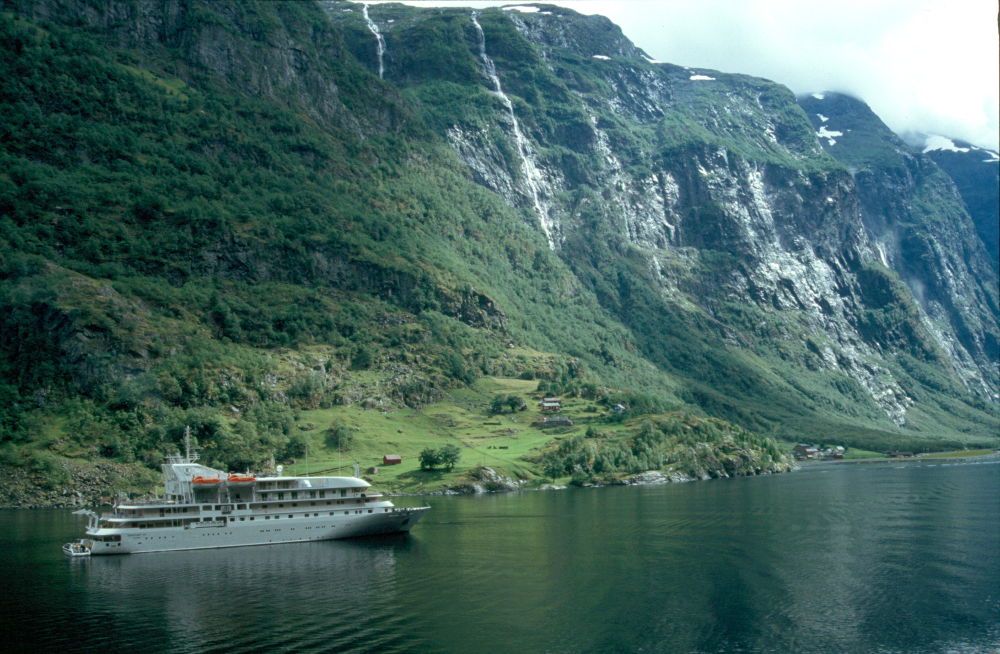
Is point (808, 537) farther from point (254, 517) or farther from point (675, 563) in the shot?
point (254, 517)

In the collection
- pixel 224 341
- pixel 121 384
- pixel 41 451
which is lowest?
pixel 41 451

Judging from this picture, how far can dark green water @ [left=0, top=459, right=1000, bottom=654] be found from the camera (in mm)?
52719

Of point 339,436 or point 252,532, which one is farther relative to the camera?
point 339,436

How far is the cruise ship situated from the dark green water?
291 centimetres

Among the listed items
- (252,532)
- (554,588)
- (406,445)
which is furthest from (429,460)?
(554,588)

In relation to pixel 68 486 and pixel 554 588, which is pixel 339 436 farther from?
pixel 554 588

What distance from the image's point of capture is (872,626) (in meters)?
55.0

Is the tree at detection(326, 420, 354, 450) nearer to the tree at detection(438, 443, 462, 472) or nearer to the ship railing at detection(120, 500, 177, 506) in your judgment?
the tree at detection(438, 443, 462, 472)

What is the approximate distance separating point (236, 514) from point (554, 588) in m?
50.9

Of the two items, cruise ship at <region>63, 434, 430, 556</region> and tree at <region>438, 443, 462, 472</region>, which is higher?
tree at <region>438, 443, 462, 472</region>

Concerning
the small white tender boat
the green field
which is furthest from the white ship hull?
the green field

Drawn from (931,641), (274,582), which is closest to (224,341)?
(274,582)

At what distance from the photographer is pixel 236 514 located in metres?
98.6

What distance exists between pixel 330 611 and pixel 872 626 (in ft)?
136
